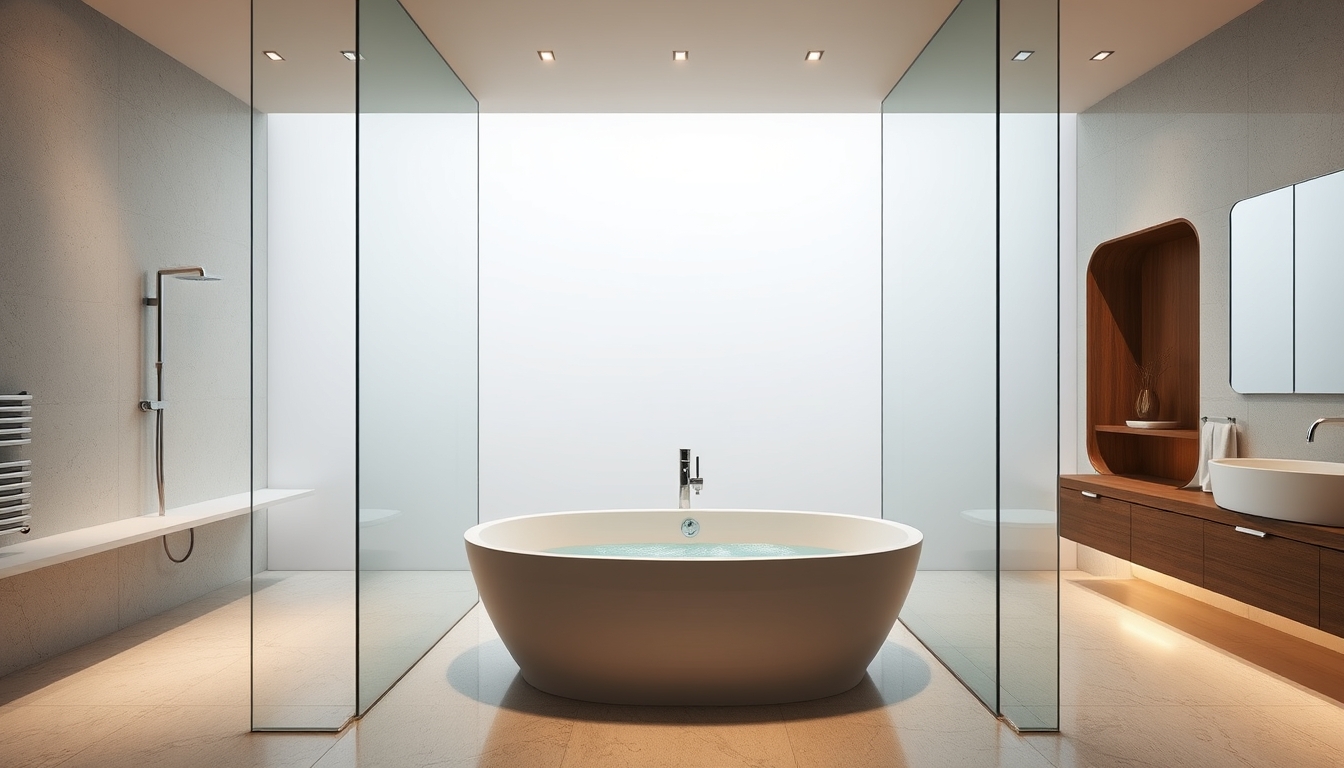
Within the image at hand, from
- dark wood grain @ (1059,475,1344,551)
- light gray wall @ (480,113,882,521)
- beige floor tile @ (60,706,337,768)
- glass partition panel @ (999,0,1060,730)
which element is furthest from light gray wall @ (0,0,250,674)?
dark wood grain @ (1059,475,1344,551)

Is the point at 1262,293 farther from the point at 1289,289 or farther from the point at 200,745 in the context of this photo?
the point at 200,745

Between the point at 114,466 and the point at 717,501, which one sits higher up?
the point at 114,466

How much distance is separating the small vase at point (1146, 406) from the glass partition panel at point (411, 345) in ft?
11.6

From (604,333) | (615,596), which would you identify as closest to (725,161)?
(604,333)

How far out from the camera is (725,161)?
17.8 feet

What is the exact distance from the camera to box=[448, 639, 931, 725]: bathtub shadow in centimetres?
293

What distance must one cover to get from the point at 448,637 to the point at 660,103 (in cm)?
282

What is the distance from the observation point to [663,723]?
2885 millimetres

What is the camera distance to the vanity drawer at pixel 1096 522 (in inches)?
172

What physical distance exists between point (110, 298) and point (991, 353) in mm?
3701

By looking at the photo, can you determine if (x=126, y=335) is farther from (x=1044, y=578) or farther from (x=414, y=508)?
(x=1044, y=578)

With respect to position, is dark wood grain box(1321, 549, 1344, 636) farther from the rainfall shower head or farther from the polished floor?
the rainfall shower head

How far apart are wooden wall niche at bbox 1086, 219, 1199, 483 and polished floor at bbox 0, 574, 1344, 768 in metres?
1.55

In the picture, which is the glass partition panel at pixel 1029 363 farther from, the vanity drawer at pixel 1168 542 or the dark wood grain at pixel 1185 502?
the vanity drawer at pixel 1168 542
